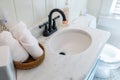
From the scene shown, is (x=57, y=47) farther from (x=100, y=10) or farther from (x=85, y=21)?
(x=100, y=10)

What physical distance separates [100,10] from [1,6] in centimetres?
140

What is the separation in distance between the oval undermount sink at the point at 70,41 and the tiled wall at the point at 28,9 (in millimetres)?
203

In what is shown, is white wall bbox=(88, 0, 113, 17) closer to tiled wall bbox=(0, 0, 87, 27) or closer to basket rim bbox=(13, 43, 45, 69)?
tiled wall bbox=(0, 0, 87, 27)

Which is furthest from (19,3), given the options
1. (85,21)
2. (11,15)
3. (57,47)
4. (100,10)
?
(100,10)

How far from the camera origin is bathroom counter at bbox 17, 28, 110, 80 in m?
0.73

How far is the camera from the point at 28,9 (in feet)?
3.14

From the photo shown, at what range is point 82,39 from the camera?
1.16m

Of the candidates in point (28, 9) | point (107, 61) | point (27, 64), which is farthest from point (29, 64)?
point (107, 61)

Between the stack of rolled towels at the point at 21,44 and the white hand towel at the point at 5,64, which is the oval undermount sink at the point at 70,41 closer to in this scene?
the stack of rolled towels at the point at 21,44

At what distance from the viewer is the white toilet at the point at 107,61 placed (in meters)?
1.50

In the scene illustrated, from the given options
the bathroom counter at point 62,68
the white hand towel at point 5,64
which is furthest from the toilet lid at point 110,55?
the white hand towel at point 5,64

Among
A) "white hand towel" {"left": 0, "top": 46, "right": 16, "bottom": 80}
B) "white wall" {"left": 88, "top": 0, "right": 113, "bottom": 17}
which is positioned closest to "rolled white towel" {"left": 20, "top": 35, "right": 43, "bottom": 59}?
"white hand towel" {"left": 0, "top": 46, "right": 16, "bottom": 80}

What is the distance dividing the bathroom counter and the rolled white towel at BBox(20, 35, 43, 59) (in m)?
0.09

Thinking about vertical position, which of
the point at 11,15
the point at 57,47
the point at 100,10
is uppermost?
the point at 11,15
